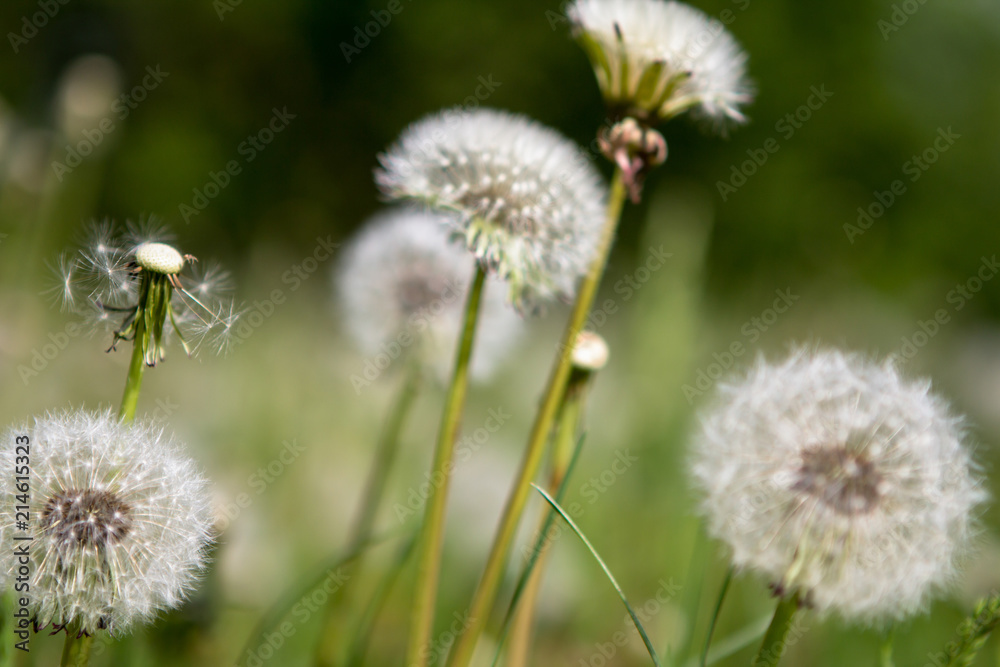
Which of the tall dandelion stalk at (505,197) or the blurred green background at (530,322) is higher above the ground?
the blurred green background at (530,322)

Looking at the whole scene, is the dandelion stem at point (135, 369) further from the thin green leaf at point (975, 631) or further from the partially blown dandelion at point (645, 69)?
the thin green leaf at point (975, 631)

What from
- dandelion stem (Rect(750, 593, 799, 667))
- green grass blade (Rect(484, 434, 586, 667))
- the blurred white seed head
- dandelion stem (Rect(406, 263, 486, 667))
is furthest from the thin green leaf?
the blurred white seed head

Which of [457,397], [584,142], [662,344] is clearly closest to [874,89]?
[584,142]

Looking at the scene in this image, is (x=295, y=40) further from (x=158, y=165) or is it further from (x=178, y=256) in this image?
(x=178, y=256)

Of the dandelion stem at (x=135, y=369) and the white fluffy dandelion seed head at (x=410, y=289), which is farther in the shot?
the white fluffy dandelion seed head at (x=410, y=289)

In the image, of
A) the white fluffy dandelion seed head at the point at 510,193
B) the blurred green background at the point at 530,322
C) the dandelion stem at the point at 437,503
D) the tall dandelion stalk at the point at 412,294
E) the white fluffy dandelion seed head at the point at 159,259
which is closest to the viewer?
the white fluffy dandelion seed head at the point at 159,259

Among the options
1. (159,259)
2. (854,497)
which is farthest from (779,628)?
(159,259)

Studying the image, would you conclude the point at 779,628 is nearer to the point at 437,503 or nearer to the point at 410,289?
the point at 437,503

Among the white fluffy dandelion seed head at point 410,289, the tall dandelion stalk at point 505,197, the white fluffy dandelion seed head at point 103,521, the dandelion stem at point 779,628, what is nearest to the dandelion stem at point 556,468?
the tall dandelion stalk at point 505,197
